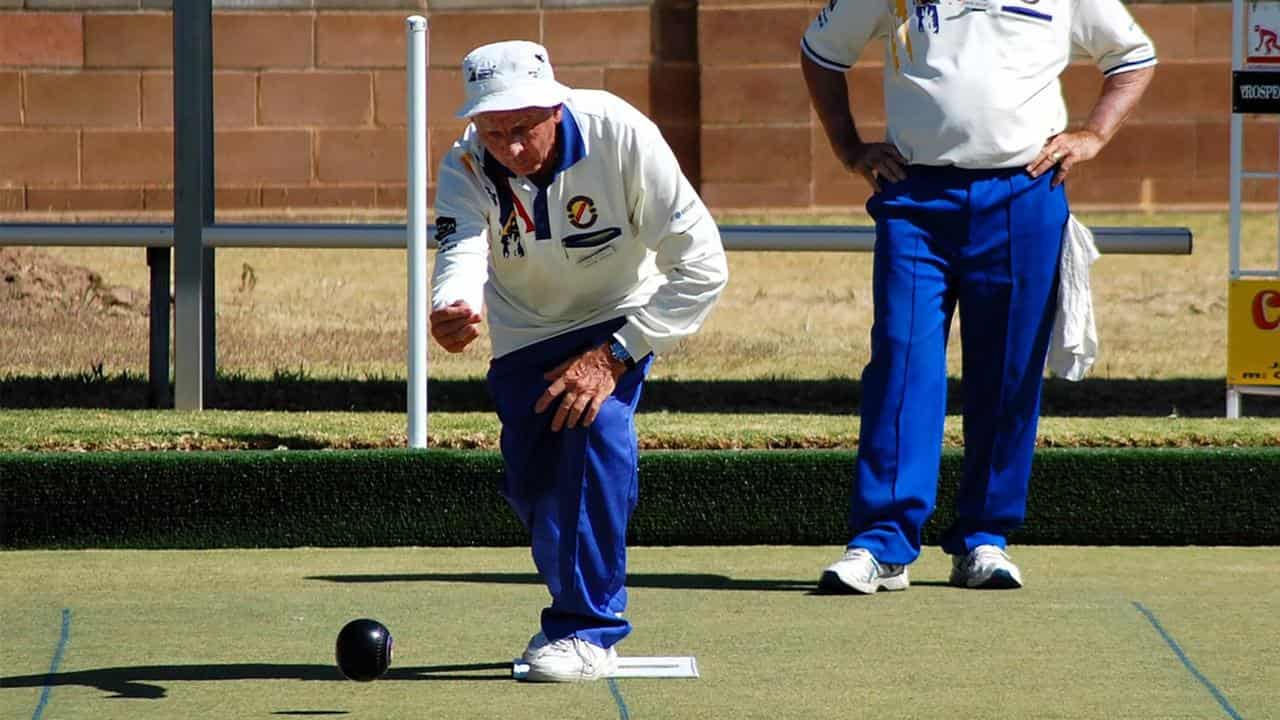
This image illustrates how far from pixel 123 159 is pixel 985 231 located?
5.29m

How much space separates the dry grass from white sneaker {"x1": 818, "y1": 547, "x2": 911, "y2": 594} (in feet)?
13.6

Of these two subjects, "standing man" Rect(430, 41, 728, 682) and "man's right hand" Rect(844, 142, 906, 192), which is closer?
"standing man" Rect(430, 41, 728, 682)

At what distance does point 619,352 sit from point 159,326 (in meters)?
3.52

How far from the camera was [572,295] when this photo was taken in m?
4.55

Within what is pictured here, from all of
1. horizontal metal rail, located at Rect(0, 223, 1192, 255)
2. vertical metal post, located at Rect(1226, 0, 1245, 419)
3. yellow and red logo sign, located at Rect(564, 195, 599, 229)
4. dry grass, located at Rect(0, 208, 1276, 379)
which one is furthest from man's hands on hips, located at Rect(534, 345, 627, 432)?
dry grass, located at Rect(0, 208, 1276, 379)

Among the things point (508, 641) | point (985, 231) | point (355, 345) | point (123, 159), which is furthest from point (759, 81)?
point (508, 641)

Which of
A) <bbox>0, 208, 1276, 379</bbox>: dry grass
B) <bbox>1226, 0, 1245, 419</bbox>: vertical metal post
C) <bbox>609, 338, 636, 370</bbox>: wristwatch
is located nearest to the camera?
<bbox>609, 338, 636, 370</bbox>: wristwatch

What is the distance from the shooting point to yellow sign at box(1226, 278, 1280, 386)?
7.52 metres

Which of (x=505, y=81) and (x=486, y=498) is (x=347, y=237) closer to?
(x=486, y=498)

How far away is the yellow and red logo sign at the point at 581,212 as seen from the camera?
444 centimetres

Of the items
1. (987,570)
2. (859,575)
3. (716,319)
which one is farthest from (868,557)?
(716,319)

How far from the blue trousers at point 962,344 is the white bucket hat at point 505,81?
1.57m

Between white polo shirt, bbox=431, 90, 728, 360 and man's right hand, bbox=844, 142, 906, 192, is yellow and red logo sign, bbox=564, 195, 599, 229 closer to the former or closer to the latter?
white polo shirt, bbox=431, 90, 728, 360

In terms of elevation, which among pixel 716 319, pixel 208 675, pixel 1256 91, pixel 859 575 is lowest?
pixel 208 675
